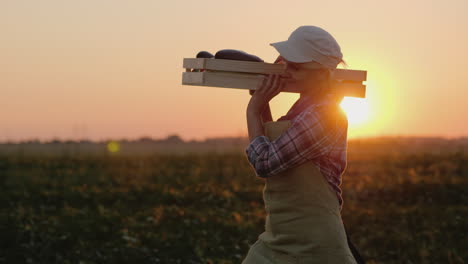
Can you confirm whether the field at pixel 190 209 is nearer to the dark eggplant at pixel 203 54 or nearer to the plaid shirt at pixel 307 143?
the dark eggplant at pixel 203 54

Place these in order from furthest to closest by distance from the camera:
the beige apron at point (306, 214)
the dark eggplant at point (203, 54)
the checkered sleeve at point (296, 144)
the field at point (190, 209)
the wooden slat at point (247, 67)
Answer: the field at point (190, 209), the dark eggplant at point (203, 54), the wooden slat at point (247, 67), the beige apron at point (306, 214), the checkered sleeve at point (296, 144)

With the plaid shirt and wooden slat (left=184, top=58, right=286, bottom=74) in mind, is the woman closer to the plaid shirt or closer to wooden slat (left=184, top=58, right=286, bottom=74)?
the plaid shirt

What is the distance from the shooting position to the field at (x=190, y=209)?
9.26 metres

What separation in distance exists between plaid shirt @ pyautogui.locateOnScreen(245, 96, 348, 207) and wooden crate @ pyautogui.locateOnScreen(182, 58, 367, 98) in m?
0.26

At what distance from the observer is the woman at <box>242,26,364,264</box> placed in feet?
11.2

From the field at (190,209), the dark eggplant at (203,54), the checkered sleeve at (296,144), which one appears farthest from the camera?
the field at (190,209)

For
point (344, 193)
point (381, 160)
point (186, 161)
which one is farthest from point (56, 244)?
point (381, 160)

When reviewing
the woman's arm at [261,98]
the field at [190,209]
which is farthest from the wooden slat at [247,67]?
the field at [190,209]

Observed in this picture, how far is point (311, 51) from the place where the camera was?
3482 mm

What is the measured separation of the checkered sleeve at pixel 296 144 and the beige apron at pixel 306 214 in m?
0.11

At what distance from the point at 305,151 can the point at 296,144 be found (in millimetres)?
64

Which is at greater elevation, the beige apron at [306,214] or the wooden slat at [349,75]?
the wooden slat at [349,75]

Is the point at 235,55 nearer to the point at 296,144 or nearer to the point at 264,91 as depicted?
the point at 264,91

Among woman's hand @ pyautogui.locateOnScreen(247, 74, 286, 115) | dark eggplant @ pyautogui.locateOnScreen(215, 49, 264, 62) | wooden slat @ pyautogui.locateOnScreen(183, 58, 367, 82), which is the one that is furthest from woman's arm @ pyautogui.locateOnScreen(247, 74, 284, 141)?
dark eggplant @ pyautogui.locateOnScreen(215, 49, 264, 62)
